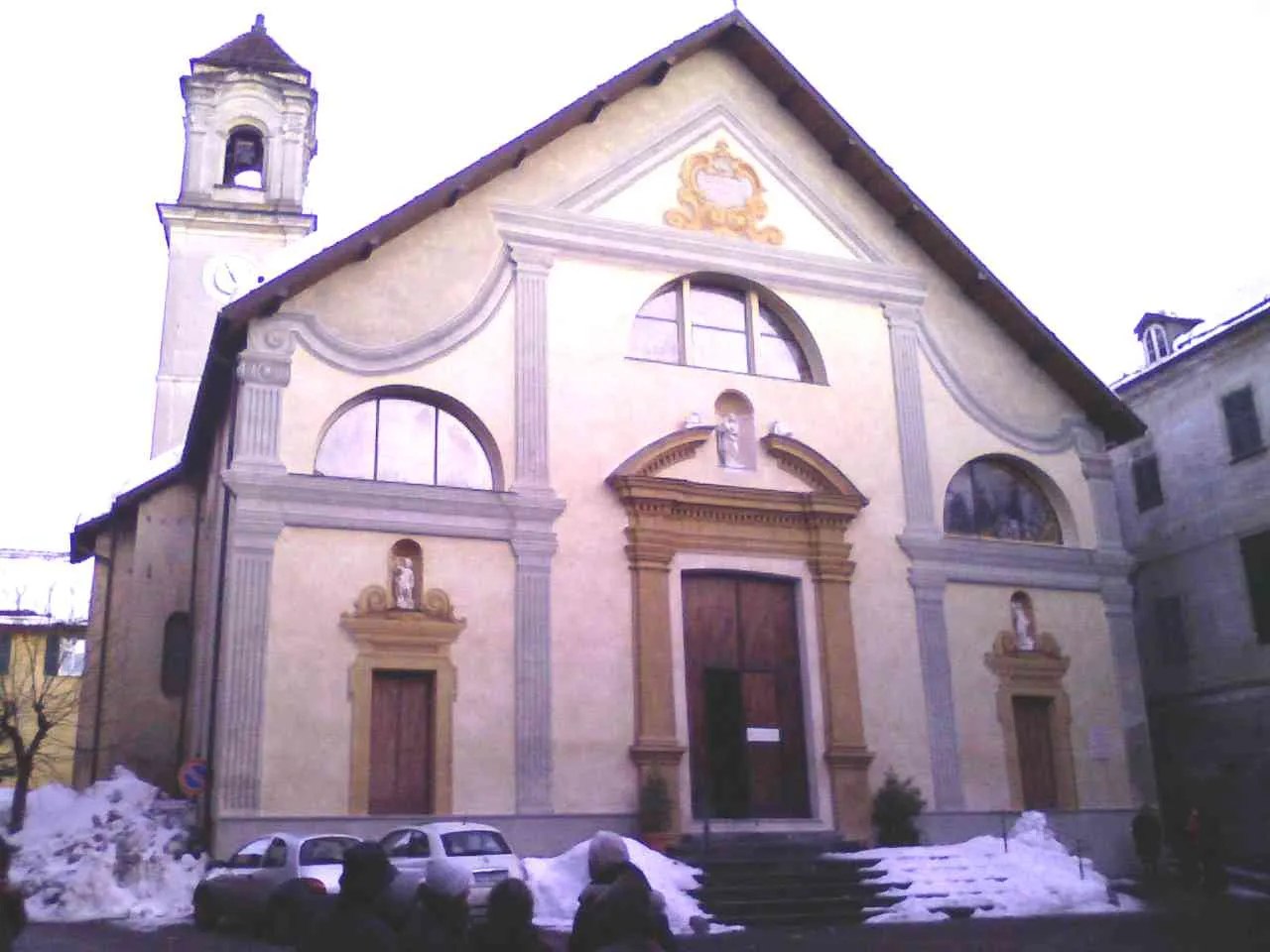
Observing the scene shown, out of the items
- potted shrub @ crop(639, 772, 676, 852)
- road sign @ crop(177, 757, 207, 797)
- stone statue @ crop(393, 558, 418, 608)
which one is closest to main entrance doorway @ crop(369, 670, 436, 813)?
stone statue @ crop(393, 558, 418, 608)

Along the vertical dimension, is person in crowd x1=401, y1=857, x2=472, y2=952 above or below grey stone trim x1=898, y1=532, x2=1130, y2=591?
below

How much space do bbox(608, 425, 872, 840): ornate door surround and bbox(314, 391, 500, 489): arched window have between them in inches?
87.0

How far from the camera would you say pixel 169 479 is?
78.9 feet

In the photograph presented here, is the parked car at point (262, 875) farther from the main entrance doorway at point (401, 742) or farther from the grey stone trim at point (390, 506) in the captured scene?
the grey stone trim at point (390, 506)

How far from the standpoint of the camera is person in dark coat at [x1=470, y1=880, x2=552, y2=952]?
507cm

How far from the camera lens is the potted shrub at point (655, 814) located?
60.3ft

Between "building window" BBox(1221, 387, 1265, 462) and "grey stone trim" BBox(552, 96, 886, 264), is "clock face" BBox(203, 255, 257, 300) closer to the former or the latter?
"grey stone trim" BBox(552, 96, 886, 264)

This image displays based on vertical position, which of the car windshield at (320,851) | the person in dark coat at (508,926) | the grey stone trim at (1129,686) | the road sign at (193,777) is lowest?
the person in dark coat at (508,926)

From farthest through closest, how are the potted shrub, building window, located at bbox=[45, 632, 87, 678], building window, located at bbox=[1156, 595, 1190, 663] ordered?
building window, located at bbox=[45, 632, 87, 678], building window, located at bbox=[1156, 595, 1190, 663], the potted shrub

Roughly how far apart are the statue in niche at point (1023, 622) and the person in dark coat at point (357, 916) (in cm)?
1866

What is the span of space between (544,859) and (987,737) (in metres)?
8.39

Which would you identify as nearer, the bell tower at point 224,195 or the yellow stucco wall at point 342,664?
the yellow stucco wall at point 342,664

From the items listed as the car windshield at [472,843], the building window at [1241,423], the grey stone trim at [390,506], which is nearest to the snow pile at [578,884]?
the car windshield at [472,843]

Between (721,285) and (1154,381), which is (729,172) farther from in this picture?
(1154,381)
